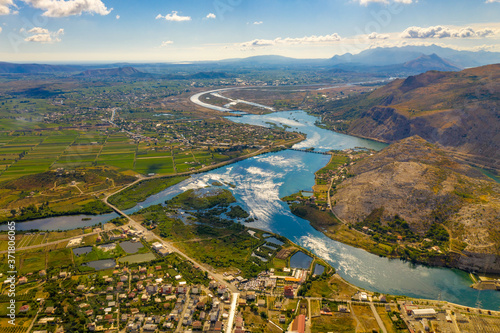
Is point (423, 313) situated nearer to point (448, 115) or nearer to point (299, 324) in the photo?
point (299, 324)

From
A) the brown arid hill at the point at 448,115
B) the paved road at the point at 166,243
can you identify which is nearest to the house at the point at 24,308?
the paved road at the point at 166,243

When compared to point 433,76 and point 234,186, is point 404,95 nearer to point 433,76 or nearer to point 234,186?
point 433,76

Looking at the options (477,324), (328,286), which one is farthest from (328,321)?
(477,324)

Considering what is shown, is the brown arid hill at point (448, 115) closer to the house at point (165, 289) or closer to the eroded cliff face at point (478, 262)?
the eroded cliff face at point (478, 262)

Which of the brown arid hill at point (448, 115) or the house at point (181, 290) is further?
the brown arid hill at point (448, 115)

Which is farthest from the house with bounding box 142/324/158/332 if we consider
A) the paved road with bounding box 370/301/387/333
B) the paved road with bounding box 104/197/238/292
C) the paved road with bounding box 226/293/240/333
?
the paved road with bounding box 370/301/387/333

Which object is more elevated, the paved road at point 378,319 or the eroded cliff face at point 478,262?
the eroded cliff face at point 478,262
